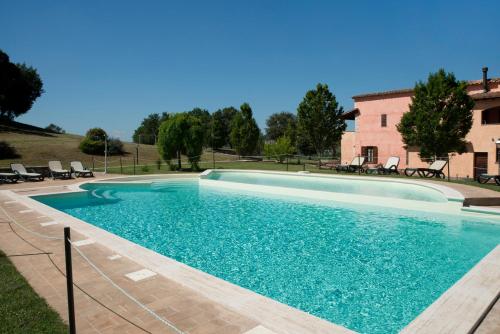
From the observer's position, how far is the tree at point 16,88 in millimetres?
41062

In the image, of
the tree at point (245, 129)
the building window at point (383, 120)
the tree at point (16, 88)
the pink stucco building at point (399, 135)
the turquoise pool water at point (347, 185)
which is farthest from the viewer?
the tree at point (16, 88)

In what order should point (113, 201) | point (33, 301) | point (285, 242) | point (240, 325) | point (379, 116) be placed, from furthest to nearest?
point (379, 116) → point (113, 201) → point (285, 242) → point (33, 301) → point (240, 325)

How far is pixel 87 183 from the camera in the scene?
16.1 meters

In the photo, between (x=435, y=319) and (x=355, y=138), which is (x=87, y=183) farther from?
(x=355, y=138)

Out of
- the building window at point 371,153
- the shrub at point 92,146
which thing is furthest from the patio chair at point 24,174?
the building window at point 371,153

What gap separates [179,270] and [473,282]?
3966 millimetres

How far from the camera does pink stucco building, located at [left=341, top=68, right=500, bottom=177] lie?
65.5 feet

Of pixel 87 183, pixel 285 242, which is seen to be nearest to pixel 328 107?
pixel 87 183

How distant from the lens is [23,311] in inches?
132

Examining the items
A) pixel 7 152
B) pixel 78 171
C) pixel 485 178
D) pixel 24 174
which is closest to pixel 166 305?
pixel 485 178

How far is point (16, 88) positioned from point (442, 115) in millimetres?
49836

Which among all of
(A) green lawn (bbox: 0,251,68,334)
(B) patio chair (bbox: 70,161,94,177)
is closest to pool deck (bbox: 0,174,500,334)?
(A) green lawn (bbox: 0,251,68,334)

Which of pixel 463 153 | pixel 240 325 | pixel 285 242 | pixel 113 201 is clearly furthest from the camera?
pixel 463 153

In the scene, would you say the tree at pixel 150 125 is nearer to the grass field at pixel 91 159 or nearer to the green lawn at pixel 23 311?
the grass field at pixel 91 159
